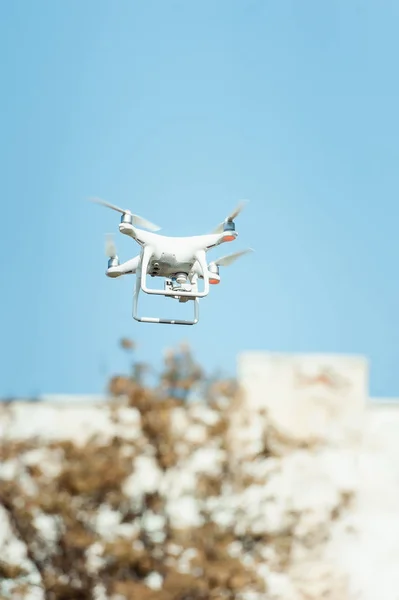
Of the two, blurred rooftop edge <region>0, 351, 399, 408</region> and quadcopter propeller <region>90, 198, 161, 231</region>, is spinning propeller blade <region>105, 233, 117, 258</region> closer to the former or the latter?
quadcopter propeller <region>90, 198, 161, 231</region>

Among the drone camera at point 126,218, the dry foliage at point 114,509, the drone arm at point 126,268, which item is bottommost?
the dry foliage at point 114,509

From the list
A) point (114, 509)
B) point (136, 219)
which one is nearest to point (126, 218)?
point (136, 219)

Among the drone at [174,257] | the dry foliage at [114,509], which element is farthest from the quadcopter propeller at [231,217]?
the dry foliage at [114,509]

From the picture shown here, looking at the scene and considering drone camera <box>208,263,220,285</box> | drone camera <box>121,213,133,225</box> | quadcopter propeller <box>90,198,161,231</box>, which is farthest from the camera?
drone camera <box>208,263,220,285</box>

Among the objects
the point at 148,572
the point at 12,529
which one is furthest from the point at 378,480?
the point at 12,529

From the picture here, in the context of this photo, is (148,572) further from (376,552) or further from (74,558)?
(376,552)

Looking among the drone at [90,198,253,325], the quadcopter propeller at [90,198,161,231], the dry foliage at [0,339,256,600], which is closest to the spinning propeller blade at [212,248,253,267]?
the drone at [90,198,253,325]

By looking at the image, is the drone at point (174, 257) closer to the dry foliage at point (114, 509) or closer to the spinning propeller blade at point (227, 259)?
the spinning propeller blade at point (227, 259)

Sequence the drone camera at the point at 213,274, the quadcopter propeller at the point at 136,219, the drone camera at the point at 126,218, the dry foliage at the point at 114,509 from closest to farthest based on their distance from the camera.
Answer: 1. the quadcopter propeller at the point at 136,219
2. the drone camera at the point at 126,218
3. the drone camera at the point at 213,274
4. the dry foliage at the point at 114,509
